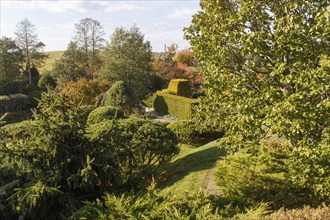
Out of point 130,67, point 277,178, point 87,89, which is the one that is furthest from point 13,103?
point 277,178

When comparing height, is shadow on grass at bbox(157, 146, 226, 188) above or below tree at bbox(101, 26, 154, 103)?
below

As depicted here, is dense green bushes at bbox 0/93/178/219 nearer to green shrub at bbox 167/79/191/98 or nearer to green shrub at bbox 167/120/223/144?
green shrub at bbox 167/120/223/144

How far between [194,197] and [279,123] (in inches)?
93.6

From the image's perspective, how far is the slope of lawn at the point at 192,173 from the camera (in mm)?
10602

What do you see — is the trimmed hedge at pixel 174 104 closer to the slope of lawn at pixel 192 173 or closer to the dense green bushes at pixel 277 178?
the slope of lawn at pixel 192 173

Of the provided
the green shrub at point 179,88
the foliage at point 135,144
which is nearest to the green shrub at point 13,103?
the green shrub at point 179,88

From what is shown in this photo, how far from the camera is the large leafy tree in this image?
20.8 ft

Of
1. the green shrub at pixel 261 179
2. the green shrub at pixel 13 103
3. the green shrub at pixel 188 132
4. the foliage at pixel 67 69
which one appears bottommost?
the green shrub at pixel 13 103

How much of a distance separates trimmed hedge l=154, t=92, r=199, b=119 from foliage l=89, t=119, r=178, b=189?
13294 mm

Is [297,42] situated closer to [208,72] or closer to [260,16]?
[260,16]

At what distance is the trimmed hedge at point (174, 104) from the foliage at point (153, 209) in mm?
19535

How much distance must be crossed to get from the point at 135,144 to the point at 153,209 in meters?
3.24

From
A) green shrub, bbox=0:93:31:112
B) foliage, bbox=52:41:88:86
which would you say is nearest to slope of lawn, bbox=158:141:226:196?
foliage, bbox=52:41:88:86

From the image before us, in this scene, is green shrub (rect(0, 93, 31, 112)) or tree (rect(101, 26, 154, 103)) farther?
green shrub (rect(0, 93, 31, 112))
